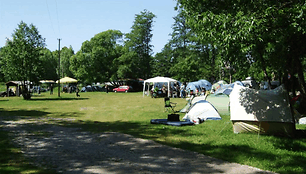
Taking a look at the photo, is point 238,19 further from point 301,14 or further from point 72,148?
point 72,148

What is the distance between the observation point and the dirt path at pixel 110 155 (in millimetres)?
5297

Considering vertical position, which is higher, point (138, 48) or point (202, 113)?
point (138, 48)

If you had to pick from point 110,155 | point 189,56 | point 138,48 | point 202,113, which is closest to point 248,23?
point 110,155

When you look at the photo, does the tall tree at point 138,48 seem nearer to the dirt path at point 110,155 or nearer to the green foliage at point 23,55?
the green foliage at point 23,55

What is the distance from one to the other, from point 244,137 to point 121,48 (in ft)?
163

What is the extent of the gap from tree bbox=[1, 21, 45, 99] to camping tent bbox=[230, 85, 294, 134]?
22.4 metres

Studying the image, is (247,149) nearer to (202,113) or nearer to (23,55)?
(202,113)

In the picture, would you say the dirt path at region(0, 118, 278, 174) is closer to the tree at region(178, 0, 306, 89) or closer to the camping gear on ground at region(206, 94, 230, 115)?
the tree at region(178, 0, 306, 89)

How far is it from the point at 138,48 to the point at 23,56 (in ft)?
99.5

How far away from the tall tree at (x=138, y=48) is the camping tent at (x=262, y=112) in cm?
4279

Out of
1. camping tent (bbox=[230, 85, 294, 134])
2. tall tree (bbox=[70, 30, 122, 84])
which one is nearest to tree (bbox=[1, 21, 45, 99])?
camping tent (bbox=[230, 85, 294, 134])

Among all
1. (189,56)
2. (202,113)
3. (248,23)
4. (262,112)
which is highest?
(189,56)

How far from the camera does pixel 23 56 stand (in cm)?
2484

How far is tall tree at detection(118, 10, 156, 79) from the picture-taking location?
51281 millimetres
